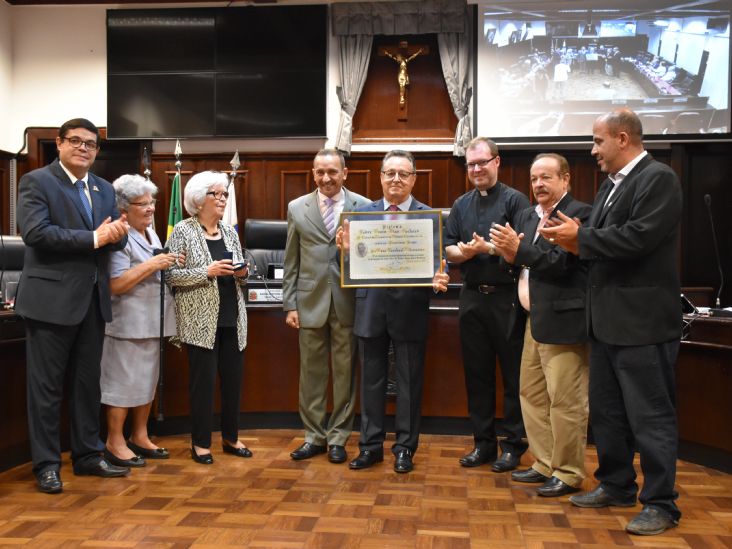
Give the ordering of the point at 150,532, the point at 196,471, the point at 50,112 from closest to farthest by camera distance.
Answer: the point at 150,532, the point at 196,471, the point at 50,112

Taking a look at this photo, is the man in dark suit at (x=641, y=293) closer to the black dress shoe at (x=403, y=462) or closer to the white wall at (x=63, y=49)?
the black dress shoe at (x=403, y=462)

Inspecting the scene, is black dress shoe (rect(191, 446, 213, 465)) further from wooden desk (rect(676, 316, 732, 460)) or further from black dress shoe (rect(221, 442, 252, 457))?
wooden desk (rect(676, 316, 732, 460))

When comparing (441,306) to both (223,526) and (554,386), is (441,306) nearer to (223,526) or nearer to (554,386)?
(554,386)

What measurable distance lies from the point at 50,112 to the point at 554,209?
706cm

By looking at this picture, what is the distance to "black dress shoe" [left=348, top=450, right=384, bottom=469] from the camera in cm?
369

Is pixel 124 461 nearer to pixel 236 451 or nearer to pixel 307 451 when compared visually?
pixel 236 451

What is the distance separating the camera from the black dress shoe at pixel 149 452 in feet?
13.0

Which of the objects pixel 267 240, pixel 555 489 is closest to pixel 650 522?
pixel 555 489

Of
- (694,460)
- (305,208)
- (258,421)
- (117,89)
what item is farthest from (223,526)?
(117,89)

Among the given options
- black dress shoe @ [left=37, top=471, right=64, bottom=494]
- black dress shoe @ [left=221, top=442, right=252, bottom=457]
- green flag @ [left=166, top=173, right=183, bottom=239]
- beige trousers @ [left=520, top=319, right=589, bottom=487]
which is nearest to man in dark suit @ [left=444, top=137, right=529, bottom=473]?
beige trousers @ [left=520, top=319, right=589, bottom=487]

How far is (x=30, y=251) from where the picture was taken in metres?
3.33

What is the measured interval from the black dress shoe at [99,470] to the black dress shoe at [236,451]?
615mm

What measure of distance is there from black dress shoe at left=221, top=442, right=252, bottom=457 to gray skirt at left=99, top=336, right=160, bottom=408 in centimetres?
52

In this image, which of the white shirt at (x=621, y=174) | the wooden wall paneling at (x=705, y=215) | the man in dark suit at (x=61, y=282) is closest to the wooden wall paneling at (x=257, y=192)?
the wooden wall paneling at (x=705, y=215)
